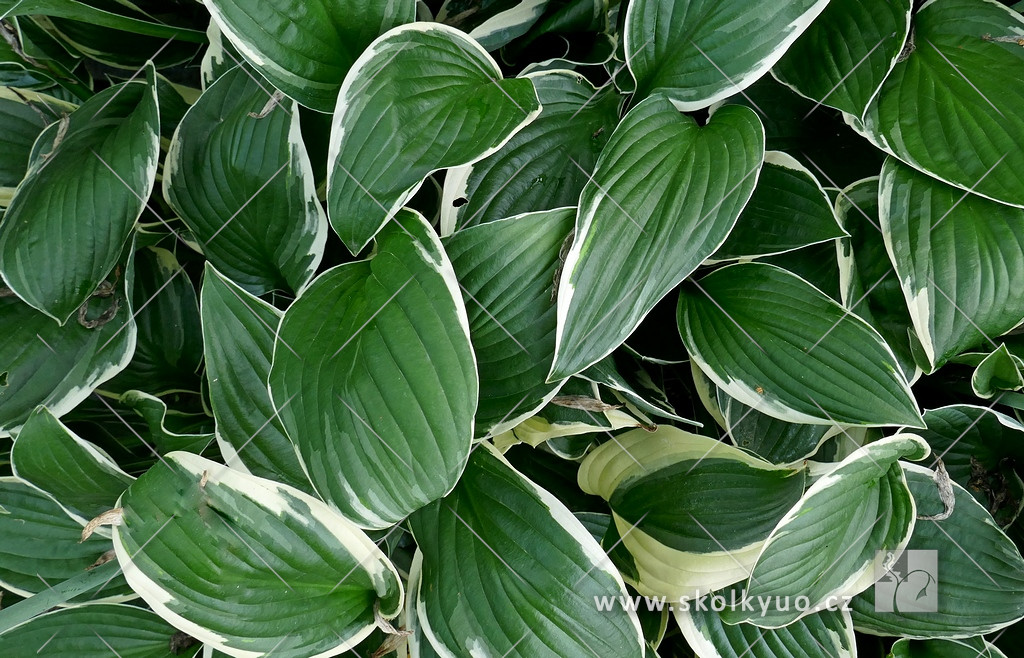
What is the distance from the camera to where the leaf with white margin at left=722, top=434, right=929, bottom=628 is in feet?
1.51

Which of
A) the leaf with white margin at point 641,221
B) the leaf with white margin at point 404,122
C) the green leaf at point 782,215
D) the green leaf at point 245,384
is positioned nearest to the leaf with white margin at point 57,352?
the green leaf at point 245,384

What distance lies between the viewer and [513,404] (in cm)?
46

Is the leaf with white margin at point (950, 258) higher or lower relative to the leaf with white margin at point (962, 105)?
lower

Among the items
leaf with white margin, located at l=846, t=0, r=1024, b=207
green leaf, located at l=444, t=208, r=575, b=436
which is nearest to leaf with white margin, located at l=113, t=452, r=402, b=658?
green leaf, located at l=444, t=208, r=575, b=436

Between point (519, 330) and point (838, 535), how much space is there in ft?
0.89

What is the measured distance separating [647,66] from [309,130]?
0.89 ft

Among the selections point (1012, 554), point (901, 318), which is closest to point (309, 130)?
point (901, 318)

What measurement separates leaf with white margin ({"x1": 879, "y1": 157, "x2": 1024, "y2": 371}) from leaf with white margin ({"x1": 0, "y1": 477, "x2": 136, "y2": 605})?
0.65 meters

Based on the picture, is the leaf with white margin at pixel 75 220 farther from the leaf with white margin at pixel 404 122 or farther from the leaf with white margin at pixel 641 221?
the leaf with white margin at pixel 641 221

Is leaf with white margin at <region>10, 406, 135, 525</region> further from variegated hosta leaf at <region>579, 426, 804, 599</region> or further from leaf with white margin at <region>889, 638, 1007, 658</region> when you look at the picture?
leaf with white margin at <region>889, 638, 1007, 658</region>

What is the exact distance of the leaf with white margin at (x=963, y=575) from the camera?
0.54 meters

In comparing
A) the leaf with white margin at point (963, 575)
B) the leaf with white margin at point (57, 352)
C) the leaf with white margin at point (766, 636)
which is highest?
the leaf with white margin at point (57, 352)

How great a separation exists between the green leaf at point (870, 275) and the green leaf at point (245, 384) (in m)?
0.43

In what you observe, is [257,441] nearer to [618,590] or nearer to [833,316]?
[618,590]
